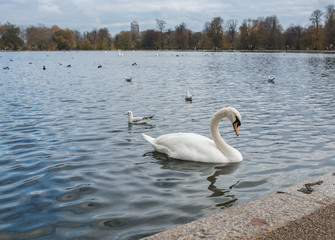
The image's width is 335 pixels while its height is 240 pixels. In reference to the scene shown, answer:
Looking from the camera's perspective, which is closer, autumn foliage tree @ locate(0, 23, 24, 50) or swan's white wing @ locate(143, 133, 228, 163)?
swan's white wing @ locate(143, 133, 228, 163)

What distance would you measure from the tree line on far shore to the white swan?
8934 cm

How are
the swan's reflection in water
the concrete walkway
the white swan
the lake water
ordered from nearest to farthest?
the concrete walkway, the lake water, the swan's reflection in water, the white swan

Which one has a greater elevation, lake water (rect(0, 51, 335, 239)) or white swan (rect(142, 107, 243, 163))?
white swan (rect(142, 107, 243, 163))

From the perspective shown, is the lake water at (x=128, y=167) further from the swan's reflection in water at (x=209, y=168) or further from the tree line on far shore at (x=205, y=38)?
the tree line on far shore at (x=205, y=38)

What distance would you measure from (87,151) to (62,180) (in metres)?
1.64

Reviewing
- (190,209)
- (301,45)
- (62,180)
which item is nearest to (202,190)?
(190,209)

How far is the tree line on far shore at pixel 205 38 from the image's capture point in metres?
97.5

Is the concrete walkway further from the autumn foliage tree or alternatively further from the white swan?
the autumn foliage tree

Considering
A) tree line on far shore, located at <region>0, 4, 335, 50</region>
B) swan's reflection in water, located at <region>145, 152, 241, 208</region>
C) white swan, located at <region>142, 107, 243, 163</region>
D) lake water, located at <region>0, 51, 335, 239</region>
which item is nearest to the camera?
lake water, located at <region>0, 51, 335, 239</region>

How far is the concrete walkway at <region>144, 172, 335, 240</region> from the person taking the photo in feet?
9.61

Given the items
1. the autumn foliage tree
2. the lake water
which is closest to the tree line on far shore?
the autumn foliage tree

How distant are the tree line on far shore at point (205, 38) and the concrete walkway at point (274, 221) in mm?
91930

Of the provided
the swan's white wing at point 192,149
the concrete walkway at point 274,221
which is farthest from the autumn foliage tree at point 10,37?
the concrete walkway at point 274,221

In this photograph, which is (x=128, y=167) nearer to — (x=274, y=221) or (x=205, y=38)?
(x=274, y=221)
